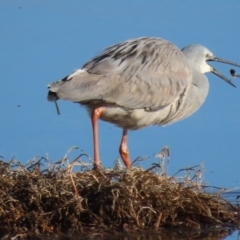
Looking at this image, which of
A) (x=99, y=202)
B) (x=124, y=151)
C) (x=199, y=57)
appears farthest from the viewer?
(x=199, y=57)

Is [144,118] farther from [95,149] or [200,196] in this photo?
[200,196]

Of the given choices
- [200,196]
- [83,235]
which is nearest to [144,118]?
[200,196]

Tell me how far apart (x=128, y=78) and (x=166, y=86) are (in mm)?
495

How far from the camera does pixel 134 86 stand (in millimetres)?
8781

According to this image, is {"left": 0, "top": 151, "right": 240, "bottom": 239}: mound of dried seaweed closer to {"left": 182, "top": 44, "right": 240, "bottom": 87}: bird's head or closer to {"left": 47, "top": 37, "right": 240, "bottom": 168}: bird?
{"left": 47, "top": 37, "right": 240, "bottom": 168}: bird

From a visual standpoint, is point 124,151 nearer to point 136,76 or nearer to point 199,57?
point 136,76

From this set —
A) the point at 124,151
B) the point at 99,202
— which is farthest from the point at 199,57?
the point at 99,202

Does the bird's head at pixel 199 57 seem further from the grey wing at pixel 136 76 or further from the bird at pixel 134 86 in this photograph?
the grey wing at pixel 136 76

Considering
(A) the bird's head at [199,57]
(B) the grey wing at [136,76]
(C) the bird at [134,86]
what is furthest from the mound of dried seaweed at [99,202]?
(A) the bird's head at [199,57]

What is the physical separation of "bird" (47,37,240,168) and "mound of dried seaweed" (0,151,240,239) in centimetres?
66

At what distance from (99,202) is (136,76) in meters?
2.00

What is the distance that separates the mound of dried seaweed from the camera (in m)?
7.13

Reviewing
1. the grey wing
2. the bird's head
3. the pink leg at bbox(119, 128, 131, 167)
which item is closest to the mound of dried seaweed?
the grey wing

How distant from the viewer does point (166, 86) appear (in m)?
9.03
